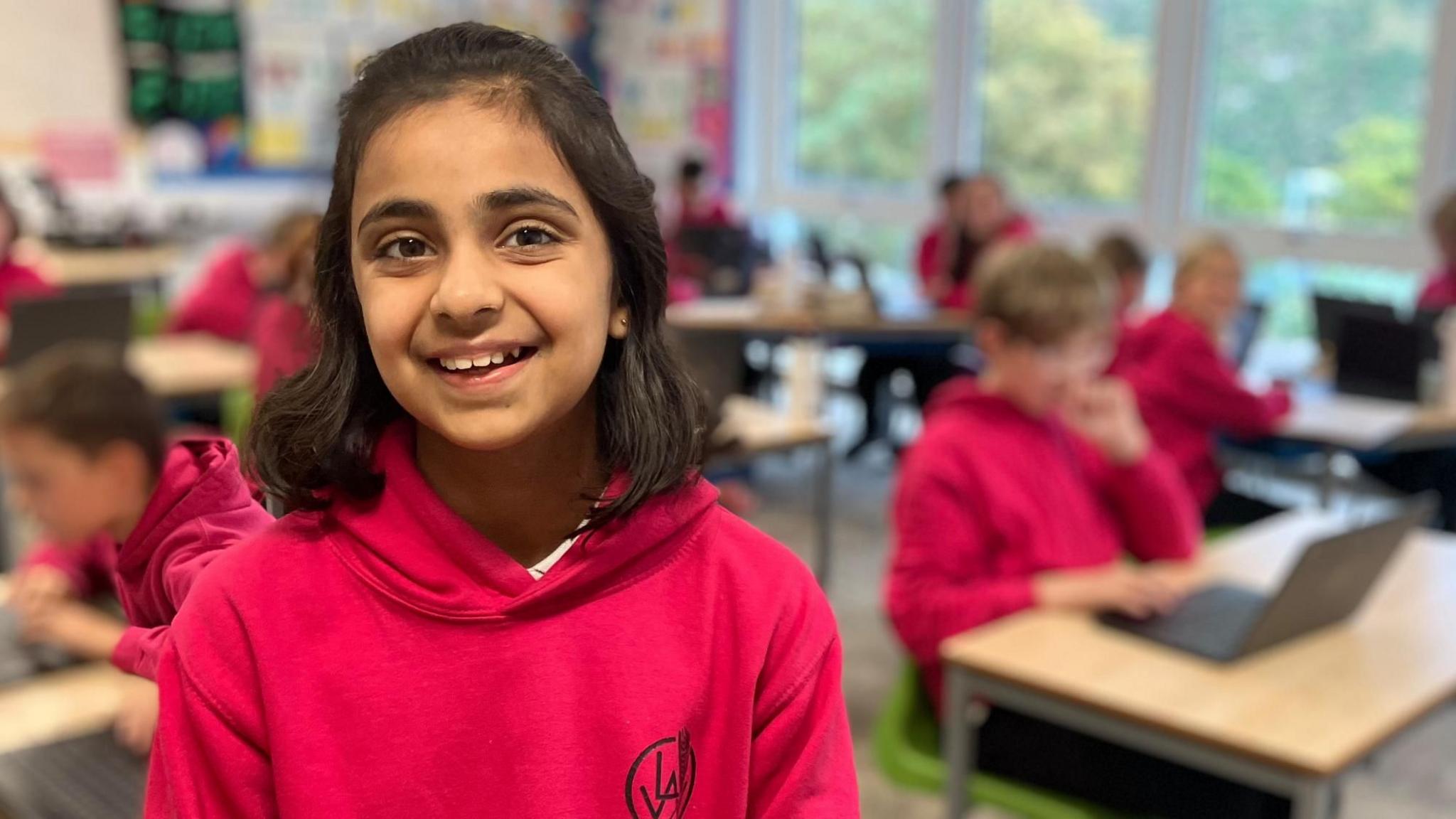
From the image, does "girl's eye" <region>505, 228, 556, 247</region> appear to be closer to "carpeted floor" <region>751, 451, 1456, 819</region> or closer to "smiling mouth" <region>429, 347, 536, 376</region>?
"smiling mouth" <region>429, 347, 536, 376</region>

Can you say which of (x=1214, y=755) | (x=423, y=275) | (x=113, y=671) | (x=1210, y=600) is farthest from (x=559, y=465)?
(x=1210, y=600)

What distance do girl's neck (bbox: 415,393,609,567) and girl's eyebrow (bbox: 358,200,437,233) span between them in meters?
0.15

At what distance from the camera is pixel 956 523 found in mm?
2043

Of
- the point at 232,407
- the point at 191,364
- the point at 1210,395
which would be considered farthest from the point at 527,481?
the point at 191,364

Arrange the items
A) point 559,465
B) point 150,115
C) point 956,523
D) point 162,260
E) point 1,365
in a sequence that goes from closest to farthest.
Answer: point 559,465 < point 956,523 < point 1,365 < point 162,260 < point 150,115

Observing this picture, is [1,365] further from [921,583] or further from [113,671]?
[921,583]

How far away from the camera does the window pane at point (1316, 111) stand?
18.8ft

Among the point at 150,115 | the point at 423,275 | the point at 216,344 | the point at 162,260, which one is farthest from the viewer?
the point at 150,115

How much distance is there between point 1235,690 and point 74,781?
1.43m

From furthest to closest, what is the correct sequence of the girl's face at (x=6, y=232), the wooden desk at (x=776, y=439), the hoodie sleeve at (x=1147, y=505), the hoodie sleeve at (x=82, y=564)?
the girl's face at (x=6, y=232) < the wooden desk at (x=776, y=439) < the hoodie sleeve at (x=1147, y=505) < the hoodie sleeve at (x=82, y=564)

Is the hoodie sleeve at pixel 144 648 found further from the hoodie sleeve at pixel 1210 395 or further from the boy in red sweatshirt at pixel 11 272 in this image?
the boy in red sweatshirt at pixel 11 272

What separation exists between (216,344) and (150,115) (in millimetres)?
2446

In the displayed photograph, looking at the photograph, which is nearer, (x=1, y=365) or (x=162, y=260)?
(x=1, y=365)

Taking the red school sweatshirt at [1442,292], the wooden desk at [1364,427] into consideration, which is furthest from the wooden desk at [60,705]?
the red school sweatshirt at [1442,292]
